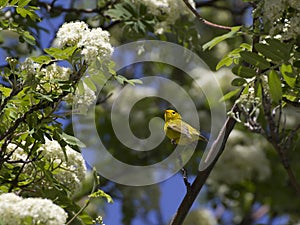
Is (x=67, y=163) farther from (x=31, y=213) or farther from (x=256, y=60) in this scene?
(x=31, y=213)

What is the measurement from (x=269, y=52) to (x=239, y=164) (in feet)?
13.8

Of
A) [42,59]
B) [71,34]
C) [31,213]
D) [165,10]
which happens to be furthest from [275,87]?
[165,10]

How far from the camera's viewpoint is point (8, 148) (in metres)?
4.06

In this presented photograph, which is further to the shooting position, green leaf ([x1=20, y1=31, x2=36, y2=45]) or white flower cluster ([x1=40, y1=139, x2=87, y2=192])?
green leaf ([x1=20, y1=31, x2=36, y2=45])

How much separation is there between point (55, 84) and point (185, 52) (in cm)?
218

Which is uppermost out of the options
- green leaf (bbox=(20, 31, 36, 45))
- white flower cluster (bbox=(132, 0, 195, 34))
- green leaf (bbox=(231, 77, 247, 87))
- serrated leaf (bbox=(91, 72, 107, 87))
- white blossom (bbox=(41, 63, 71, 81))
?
white blossom (bbox=(41, 63, 71, 81))

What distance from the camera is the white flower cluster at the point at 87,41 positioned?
3680 mm

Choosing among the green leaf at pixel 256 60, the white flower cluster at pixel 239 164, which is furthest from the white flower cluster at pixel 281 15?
the white flower cluster at pixel 239 164

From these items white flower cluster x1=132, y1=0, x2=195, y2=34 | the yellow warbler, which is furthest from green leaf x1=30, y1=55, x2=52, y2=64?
white flower cluster x1=132, y1=0, x2=195, y2=34

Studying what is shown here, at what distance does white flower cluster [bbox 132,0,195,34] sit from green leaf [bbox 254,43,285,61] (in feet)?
6.04

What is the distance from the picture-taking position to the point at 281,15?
3.99m

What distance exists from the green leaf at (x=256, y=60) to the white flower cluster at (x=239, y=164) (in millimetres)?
3997

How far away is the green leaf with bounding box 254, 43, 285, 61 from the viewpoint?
3.79m

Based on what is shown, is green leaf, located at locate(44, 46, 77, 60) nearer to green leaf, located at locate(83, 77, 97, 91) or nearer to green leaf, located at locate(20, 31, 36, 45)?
green leaf, located at locate(83, 77, 97, 91)
